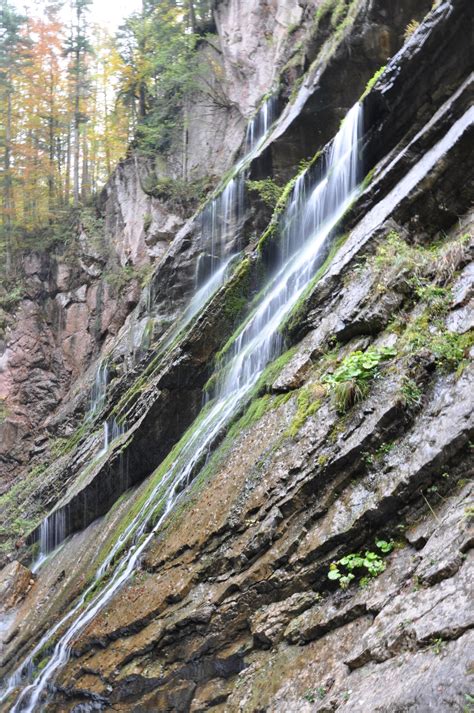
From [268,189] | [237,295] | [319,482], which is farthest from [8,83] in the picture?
[319,482]

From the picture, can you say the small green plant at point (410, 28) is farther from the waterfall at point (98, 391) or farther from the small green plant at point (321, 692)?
the waterfall at point (98, 391)

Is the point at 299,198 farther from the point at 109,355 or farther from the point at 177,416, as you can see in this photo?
the point at 109,355

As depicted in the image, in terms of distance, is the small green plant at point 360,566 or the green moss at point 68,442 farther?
the green moss at point 68,442

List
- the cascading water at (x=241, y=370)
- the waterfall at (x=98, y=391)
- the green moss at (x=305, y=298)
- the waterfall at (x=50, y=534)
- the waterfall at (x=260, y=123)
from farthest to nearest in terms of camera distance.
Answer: the waterfall at (x=98, y=391)
the waterfall at (x=260, y=123)
the waterfall at (x=50, y=534)
the green moss at (x=305, y=298)
the cascading water at (x=241, y=370)

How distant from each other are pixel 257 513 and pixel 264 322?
14.0 feet

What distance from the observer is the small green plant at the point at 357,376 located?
5.57m

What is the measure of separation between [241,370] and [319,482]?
12.9 feet

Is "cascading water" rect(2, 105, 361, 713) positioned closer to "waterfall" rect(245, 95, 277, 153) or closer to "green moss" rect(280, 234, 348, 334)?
"green moss" rect(280, 234, 348, 334)

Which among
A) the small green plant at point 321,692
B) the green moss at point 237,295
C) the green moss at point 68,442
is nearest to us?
the small green plant at point 321,692

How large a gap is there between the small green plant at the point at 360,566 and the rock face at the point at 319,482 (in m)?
0.02

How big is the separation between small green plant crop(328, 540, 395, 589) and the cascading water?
357 centimetres

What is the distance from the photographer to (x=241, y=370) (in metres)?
9.05

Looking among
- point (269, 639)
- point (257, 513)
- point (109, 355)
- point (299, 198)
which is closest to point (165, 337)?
point (109, 355)

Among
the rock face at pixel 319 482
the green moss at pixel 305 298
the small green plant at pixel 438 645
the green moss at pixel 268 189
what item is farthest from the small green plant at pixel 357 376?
the green moss at pixel 268 189
